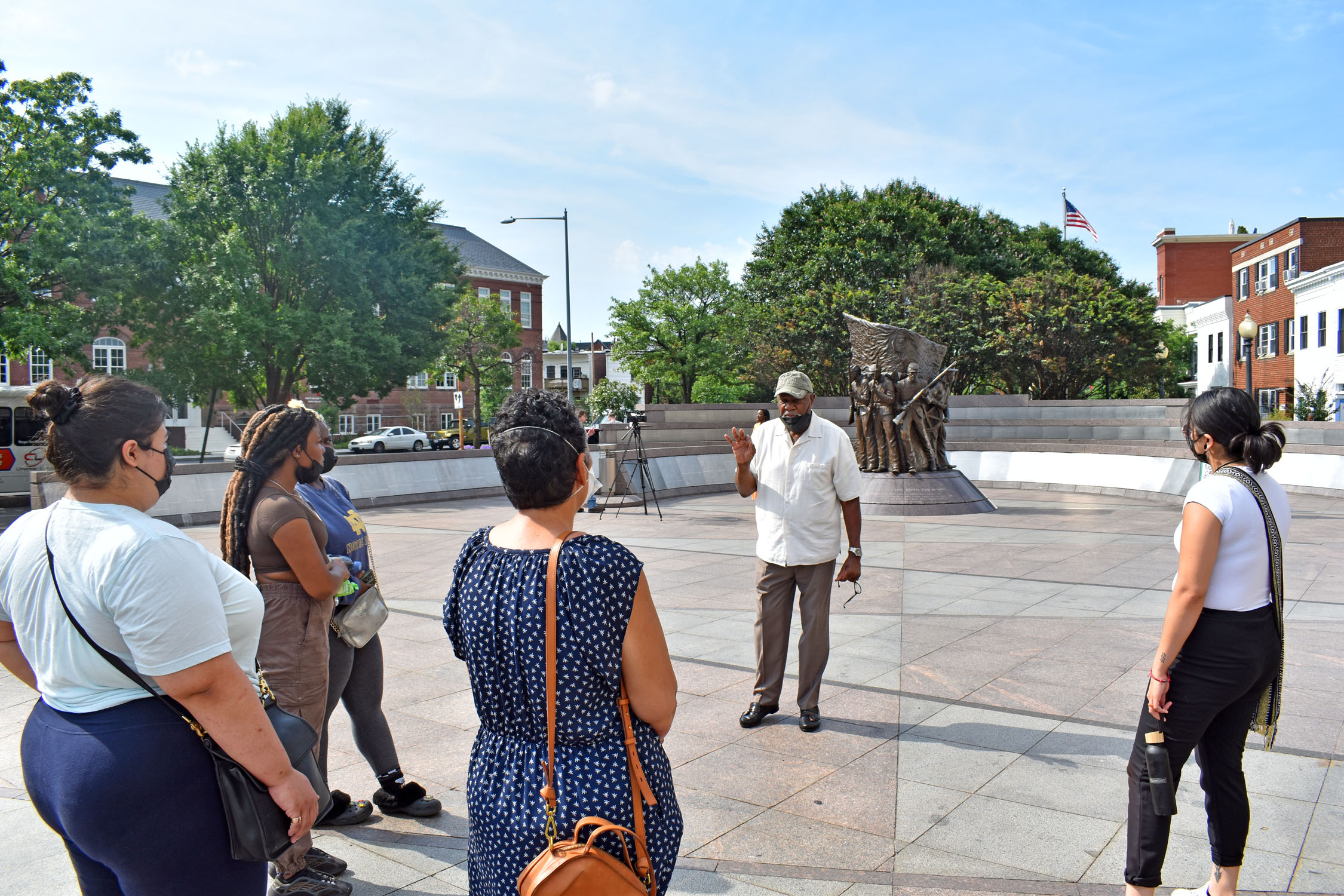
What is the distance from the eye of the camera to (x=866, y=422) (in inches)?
656

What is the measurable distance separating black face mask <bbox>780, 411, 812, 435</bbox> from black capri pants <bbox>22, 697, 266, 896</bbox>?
3653 mm

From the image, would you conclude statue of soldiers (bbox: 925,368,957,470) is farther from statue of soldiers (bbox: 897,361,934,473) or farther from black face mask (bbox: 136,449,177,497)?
black face mask (bbox: 136,449,177,497)

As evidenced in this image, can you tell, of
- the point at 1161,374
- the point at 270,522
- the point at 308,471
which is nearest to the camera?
the point at 270,522

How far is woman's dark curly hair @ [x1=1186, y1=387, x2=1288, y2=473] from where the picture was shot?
2932mm

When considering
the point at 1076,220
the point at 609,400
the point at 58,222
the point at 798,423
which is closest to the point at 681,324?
the point at 609,400

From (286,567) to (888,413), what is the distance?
13.9 meters

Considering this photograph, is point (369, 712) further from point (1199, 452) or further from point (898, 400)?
point (898, 400)

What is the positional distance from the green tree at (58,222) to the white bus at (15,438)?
2.51 metres

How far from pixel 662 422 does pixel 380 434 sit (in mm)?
23990

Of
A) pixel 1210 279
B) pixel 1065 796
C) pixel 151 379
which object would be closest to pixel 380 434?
pixel 151 379

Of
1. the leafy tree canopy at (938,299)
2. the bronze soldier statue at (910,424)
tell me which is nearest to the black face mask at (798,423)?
the bronze soldier statue at (910,424)

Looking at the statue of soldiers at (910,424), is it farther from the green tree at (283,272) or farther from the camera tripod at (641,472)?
the green tree at (283,272)

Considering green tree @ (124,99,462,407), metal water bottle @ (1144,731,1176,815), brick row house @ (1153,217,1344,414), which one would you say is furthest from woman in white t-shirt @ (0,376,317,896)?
brick row house @ (1153,217,1344,414)

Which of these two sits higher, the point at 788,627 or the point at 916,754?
the point at 788,627
